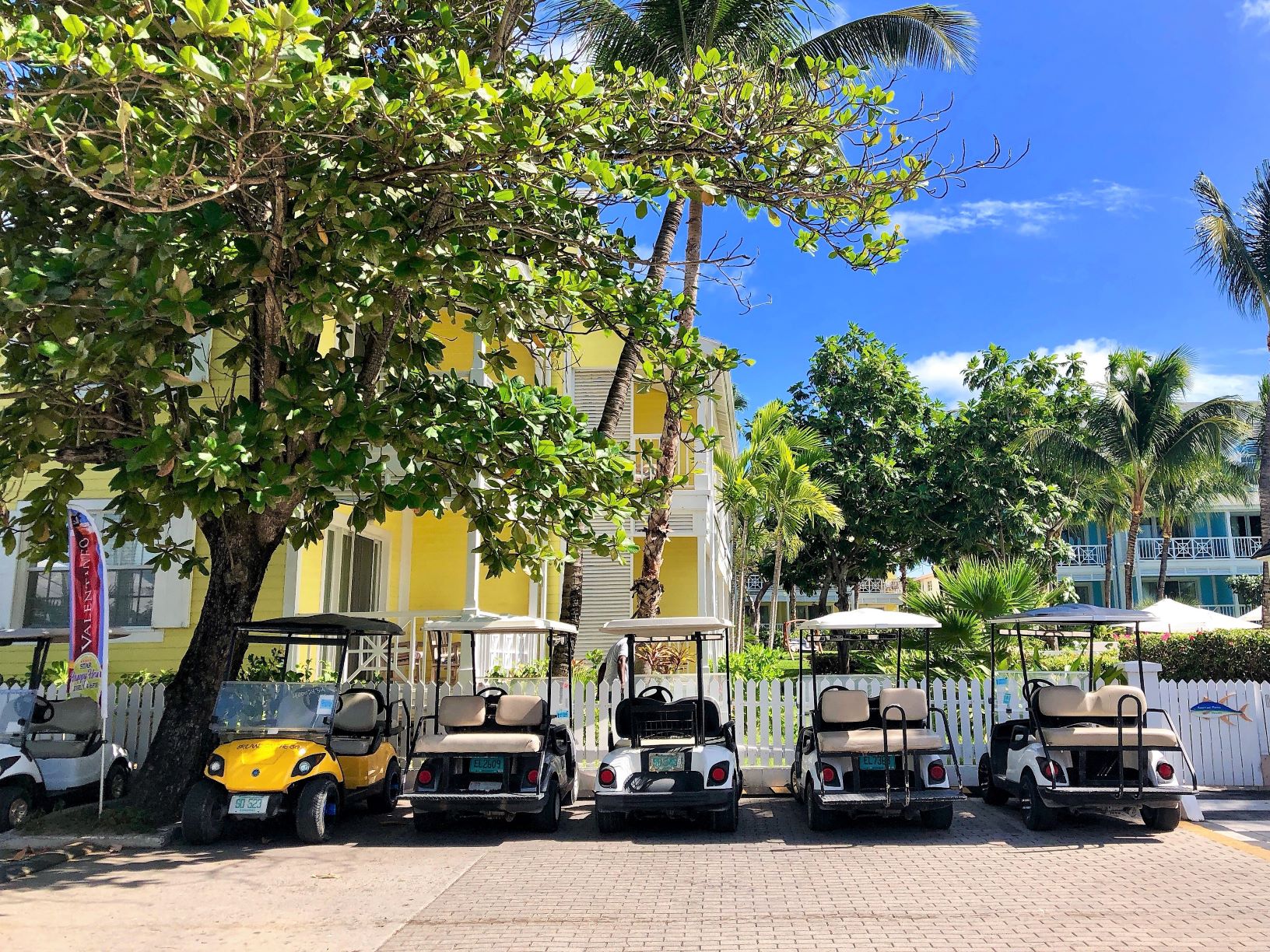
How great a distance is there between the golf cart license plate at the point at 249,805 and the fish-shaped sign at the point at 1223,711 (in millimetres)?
10924

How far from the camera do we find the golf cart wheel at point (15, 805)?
8.65 metres

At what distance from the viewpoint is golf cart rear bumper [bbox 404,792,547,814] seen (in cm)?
888

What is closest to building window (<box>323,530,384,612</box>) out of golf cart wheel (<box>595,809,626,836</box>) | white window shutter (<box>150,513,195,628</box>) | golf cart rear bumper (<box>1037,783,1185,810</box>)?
white window shutter (<box>150,513,195,628</box>)

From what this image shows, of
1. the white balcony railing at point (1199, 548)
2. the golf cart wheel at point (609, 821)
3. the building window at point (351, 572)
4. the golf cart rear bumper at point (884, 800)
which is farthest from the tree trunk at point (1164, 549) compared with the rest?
the golf cart wheel at point (609, 821)

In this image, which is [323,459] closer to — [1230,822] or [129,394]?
[129,394]

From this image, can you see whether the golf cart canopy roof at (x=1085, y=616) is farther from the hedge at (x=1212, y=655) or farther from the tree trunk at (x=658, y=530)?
the hedge at (x=1212, y=655)

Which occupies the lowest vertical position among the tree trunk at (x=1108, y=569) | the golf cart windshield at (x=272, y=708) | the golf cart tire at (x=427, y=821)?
the golf cart tire at (x=427, y=821)

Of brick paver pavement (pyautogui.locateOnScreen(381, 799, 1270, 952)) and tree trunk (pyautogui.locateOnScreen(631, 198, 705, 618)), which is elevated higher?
tree trunk (pyautogui.locateOnScreen(631, 198, 705, 618))

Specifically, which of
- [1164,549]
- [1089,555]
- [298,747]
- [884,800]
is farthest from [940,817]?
[1089,555]

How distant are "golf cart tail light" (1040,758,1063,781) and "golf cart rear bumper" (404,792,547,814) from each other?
4.80 metres

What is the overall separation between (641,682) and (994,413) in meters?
18.4

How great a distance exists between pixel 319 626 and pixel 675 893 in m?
4.75

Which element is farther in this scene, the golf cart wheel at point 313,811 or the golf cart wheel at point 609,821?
the golf cart wheel at point 609,821

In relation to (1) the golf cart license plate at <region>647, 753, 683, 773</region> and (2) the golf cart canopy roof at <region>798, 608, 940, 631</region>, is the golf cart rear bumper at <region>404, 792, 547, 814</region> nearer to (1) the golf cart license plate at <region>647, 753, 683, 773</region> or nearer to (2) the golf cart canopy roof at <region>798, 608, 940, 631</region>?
(1) the golf cart license plate at <region>647, 753, 683, 773</region>
